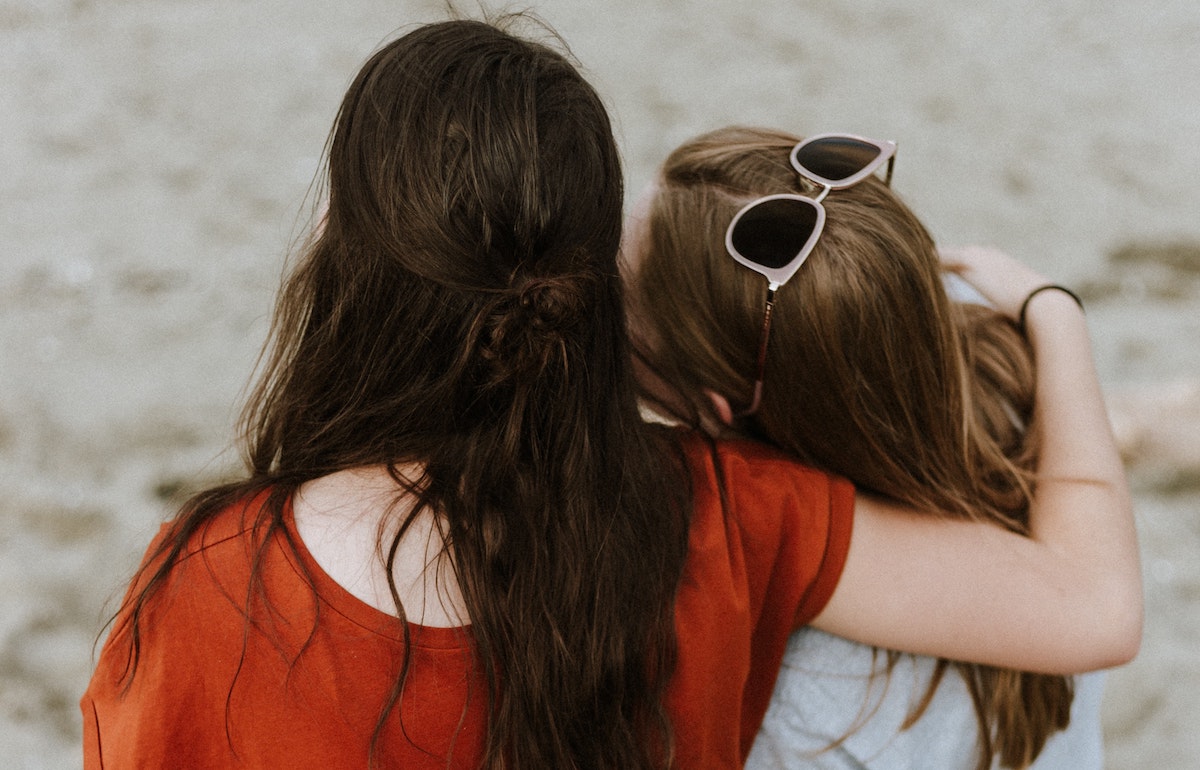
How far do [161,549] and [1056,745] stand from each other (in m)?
1.22

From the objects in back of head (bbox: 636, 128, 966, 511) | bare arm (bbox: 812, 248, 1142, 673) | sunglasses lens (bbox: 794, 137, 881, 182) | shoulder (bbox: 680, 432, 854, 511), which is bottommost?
bare arm (bbox: 812, 248, 1142, 673)

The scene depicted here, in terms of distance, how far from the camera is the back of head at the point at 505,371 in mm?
920

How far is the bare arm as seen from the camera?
1.20m

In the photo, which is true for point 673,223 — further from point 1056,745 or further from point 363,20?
point 363,20

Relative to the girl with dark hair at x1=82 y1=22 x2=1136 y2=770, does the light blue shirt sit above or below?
below

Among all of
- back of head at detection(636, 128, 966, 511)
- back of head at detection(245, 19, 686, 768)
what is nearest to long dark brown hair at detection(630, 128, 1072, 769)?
back of head at detection(636, 128, 966, 511)

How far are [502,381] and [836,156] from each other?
573mm

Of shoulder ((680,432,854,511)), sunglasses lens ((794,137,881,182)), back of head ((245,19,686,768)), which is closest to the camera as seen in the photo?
back of head ((245,19,686,768))

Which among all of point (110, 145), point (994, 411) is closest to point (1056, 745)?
point (994, 411)

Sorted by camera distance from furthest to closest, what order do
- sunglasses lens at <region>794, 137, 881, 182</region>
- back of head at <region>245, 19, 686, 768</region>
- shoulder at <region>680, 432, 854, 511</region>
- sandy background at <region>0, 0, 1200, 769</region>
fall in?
sandy background at <region>0, 0, 1200, 769</region> < sunglasses lens at <region>794, 137, 881, 182</region> < shoulder at <region>680, 432, 854, 511</region> < back of head at <region>245, 19, 686, 768</region>

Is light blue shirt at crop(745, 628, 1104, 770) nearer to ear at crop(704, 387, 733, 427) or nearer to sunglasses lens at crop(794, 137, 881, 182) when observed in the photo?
ear at crop(704, 387, 733, 427)

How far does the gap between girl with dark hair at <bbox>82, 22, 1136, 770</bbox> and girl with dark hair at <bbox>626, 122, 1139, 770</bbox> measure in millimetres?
224

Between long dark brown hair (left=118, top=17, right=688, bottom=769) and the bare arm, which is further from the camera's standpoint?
the bare arm

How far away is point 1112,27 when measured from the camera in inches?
142
